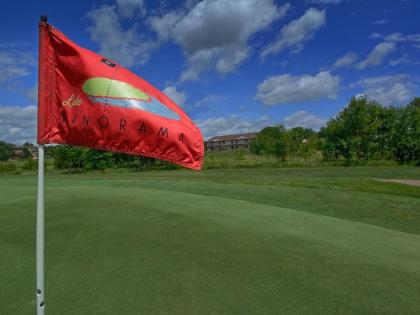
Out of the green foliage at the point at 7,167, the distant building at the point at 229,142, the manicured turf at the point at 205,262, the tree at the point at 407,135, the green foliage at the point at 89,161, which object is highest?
the distant building at the point at 229,142

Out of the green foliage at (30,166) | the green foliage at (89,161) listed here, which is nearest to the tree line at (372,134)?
the green foliage at (89,161)

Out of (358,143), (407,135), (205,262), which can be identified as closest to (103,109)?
(205,262)

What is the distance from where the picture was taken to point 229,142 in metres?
145

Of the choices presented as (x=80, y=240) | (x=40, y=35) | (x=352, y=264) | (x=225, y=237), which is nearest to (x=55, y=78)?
(x=40, y=35)

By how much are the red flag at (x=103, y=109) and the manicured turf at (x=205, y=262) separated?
1733 millimetres

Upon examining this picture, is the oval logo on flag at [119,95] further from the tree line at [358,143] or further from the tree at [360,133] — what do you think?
the tree at [360,133]

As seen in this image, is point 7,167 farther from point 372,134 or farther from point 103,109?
point 372,134

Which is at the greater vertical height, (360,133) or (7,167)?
(360,133)

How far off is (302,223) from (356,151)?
3265 centimetres

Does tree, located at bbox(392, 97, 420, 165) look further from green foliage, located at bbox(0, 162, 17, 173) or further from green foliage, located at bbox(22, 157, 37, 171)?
green foliage, located at bbox(0, 162, 17, 173)

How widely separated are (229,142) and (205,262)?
141 metres

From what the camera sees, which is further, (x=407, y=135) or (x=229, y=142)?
(x=229, y=142)

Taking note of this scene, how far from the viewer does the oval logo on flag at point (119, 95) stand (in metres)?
2.74

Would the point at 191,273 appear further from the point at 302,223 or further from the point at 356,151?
the point at 356,151
